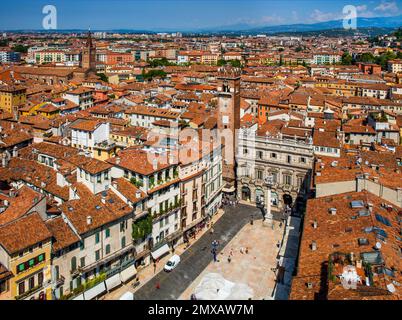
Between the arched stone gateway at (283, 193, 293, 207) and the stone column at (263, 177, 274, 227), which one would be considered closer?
the stone column at (263, 177, 274, 227)

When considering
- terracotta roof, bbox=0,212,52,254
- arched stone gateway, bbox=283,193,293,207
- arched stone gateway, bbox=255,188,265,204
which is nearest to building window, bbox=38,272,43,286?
terracotta roof, bbox=0,212,52,254

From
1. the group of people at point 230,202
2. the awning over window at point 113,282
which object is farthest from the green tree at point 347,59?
the awning over window at point 113,282

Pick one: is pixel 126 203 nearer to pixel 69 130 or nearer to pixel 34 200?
pixel 34 200

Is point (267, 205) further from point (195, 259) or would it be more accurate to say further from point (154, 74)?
point (154, 74)

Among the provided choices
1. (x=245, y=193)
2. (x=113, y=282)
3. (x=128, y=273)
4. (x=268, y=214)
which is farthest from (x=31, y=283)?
(x=245, y=193)

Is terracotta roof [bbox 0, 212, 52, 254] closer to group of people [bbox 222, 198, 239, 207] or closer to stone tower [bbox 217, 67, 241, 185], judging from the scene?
group of people [bbox 222, 198, 239, 207]

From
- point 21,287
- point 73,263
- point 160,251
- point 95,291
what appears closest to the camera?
point 21,287
